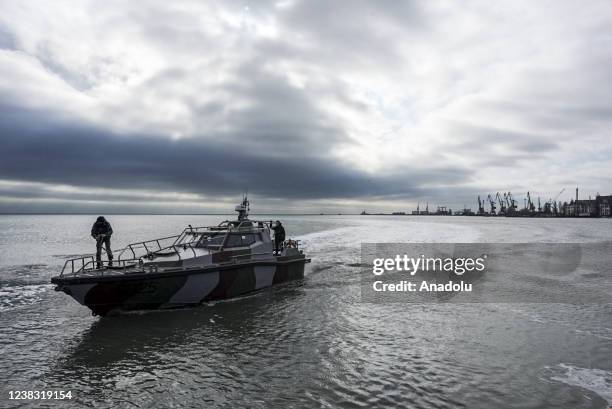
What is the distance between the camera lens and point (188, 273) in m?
12.6

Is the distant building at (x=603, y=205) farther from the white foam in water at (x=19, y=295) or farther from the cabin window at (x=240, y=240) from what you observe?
the white foam in water at (x=19, y=295)

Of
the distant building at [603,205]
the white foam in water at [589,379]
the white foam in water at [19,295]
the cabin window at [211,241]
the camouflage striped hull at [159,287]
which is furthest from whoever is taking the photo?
the distant building at [603,205]

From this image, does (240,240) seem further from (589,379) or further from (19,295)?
(589,379)

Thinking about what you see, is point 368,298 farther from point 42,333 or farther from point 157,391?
point 42,333

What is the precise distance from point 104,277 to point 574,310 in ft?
54.0

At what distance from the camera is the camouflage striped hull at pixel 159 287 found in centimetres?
1113

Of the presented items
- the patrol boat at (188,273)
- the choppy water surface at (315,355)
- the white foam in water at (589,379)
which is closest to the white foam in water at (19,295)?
the choppy water surface at (315,355)

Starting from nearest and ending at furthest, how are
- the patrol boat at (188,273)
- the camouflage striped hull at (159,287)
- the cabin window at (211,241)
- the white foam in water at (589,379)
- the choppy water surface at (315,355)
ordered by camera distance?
the choppy water surface at (315,355), the white foam in water at (589,379), the camouflage striped hull at (159,287), the patrol boat at (188,273), the cabin window at (211,241)

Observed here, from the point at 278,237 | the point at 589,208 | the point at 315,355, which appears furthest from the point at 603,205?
the point at 315,355

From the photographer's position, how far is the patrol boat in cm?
1132

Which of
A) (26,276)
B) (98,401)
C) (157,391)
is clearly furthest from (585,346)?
(26,276)

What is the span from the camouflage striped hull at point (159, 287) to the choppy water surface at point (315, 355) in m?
0.48

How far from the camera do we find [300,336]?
10156 millimetres

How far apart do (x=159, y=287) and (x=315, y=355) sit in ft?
20.6
